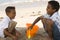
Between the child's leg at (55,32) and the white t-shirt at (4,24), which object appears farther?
the white t-shirt at (4,24)

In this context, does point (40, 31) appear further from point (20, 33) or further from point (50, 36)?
point (50, 36)

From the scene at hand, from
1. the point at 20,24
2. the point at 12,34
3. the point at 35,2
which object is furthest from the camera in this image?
the point at 35,2

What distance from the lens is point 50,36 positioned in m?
4.54

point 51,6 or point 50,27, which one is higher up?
point 51,6

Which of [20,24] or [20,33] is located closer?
[20,33]

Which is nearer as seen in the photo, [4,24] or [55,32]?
[55,32]

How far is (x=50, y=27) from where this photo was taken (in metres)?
4.45

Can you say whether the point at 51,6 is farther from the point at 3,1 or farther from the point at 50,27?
the point at 3,1

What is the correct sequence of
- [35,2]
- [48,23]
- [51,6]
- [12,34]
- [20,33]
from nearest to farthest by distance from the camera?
1. [48,23]
2. [51,6]
3. [12,34]
4. [20,33]
5. [35,2]

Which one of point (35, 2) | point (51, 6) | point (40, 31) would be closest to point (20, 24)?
point (40, 31)

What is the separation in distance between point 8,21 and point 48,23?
0.88 metres

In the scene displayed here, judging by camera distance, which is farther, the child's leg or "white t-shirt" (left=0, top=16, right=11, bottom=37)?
"white t-shirt" (left=0, top=16, right=11, bottom=37)

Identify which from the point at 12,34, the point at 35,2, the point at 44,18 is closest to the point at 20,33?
the point at 12,34

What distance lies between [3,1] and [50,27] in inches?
267
